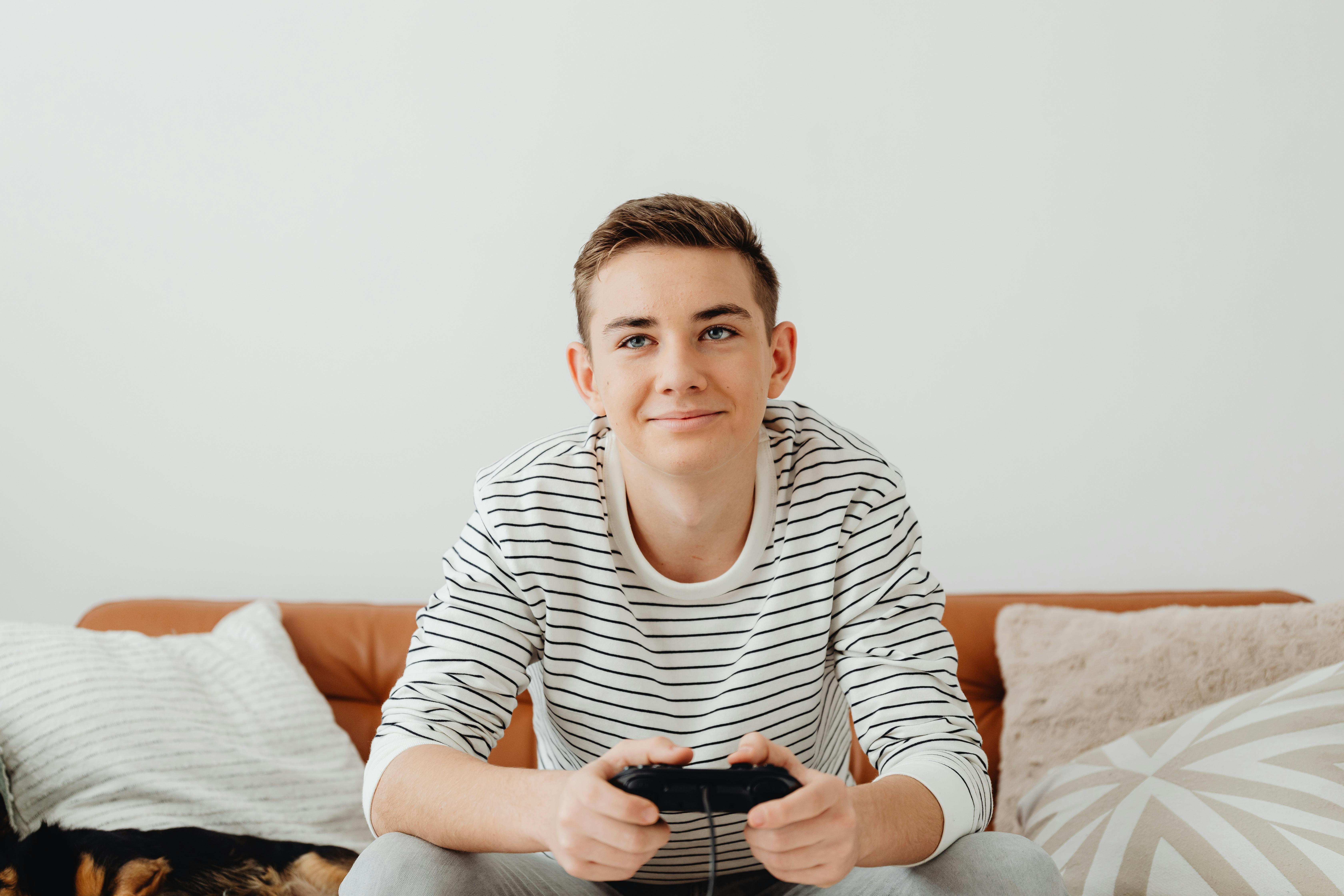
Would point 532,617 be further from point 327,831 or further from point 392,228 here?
point 392,228

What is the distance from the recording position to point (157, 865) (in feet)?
3.93

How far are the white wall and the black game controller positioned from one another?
115 centimetres

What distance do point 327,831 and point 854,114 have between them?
160cm

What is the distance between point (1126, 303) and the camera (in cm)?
179

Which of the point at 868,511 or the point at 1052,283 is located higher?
the point at 1052,283

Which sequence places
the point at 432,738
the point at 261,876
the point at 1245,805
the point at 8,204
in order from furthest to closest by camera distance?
1. the point at 8,204
2. the point at 261,876
3. the point at 1245,805
4. the point at 432,738

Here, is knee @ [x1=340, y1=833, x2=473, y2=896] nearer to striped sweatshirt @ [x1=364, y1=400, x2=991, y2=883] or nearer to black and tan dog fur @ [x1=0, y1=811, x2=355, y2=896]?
striped sweatshirt @ [x1=364, y1=400, x2=991, y2=883]

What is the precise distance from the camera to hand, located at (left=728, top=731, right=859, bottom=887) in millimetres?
785

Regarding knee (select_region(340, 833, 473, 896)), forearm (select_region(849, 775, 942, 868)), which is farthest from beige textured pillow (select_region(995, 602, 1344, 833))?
knee (select_region(340, 833, 473, 896))

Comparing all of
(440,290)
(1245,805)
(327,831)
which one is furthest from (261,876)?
(1245,805)

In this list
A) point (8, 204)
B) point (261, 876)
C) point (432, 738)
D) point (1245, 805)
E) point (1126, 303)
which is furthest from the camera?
point (8, 204)

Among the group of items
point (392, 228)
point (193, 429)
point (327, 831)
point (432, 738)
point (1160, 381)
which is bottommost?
point (327, 831)

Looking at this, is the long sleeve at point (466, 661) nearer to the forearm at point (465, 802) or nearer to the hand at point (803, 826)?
the forearm at point (465, 802)

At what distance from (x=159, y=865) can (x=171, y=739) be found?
0.24 m
